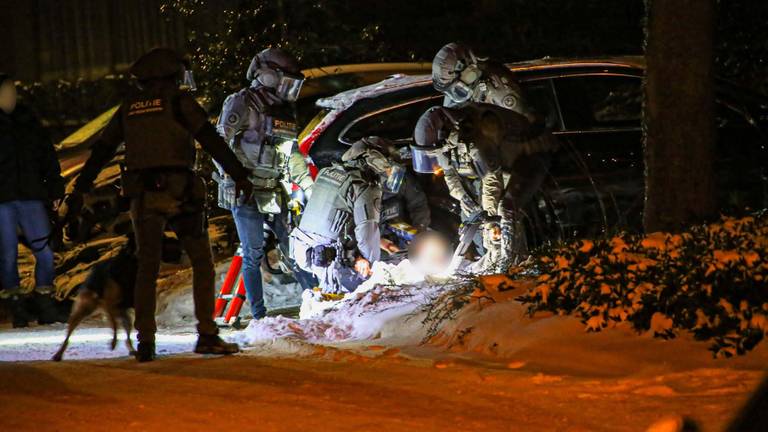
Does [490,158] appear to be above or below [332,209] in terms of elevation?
above

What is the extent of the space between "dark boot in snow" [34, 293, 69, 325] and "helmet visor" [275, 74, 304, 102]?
2780 mm

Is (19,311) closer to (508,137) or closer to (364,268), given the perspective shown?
(364,268)

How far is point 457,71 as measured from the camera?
9680 millimetres

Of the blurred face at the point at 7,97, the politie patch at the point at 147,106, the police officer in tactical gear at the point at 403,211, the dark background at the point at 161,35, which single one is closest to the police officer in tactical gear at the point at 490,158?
the police officer in tactical gear at the point at 403,211

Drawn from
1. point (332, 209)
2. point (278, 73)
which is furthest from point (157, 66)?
point (332, 209)

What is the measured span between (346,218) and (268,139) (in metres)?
0.91

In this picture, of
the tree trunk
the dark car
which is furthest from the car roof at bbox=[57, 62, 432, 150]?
the tree trunk

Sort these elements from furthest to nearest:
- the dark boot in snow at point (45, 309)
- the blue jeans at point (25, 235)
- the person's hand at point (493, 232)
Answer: the dark boot in snow at point (45, 309), the blue jeans at point (25, 235), the person's hand at point (493, 232)

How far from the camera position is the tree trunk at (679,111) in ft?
25.3

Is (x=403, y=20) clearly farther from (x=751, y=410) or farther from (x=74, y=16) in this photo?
(x=751, y=410)

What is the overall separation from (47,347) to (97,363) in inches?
72.0

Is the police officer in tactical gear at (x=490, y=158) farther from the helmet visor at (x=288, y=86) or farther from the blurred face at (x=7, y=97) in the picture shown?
the blurred face at (x=7, y=97)

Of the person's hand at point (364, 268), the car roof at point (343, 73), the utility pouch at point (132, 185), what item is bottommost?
the person's hand at point (364, 268)

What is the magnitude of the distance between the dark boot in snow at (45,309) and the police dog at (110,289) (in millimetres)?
2922
